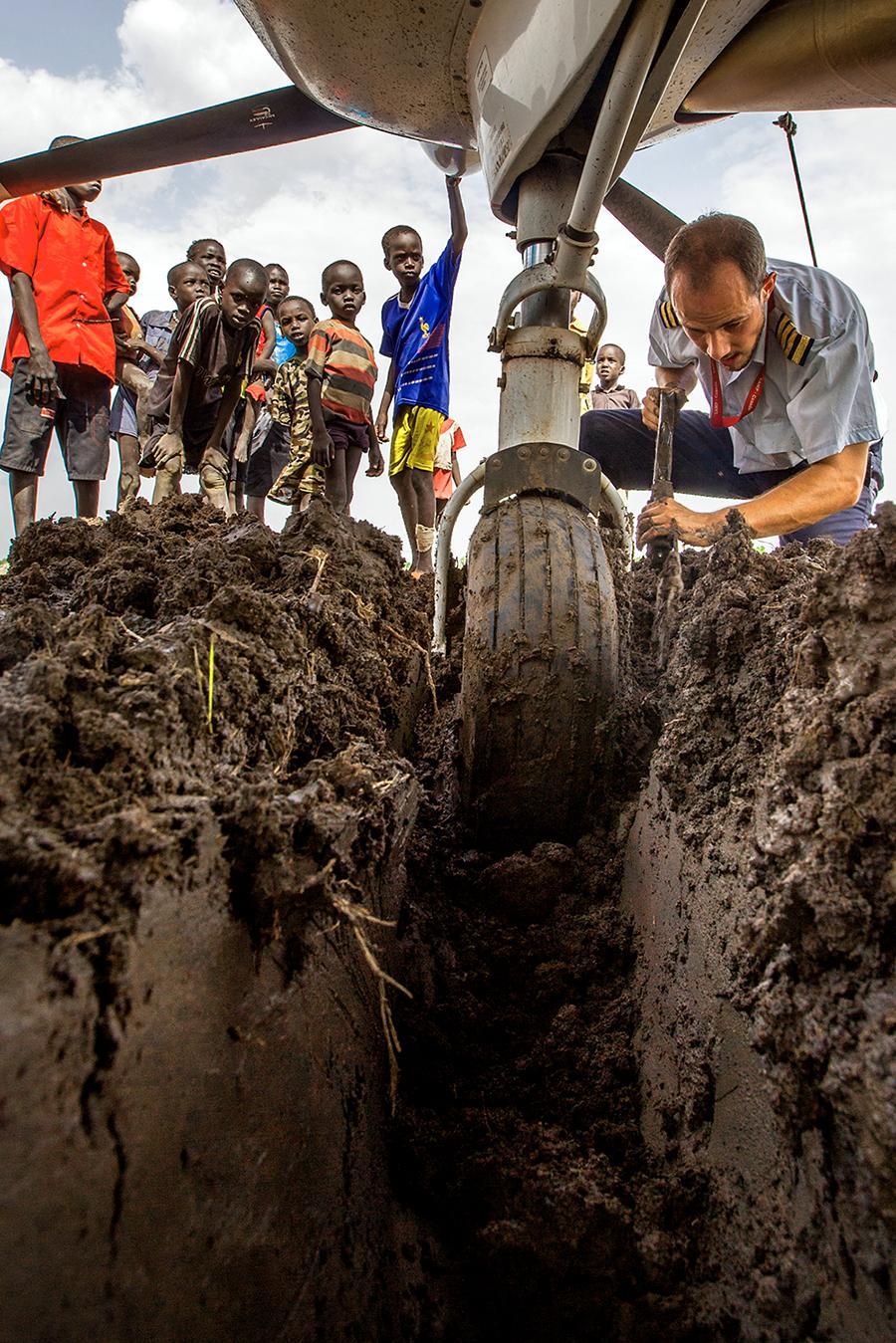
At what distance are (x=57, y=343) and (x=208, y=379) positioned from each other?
86 cm

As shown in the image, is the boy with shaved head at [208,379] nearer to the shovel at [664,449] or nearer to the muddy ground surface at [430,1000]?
the shovel at [664,449]

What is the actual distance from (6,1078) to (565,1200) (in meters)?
0.75

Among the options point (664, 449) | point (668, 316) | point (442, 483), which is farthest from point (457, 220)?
point (442, 483)

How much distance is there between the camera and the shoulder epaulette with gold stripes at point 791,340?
9.07 feet

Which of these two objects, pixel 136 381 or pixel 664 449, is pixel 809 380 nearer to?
pixel 664 449

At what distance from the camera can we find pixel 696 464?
3.58 metres

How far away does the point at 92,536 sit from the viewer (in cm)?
214

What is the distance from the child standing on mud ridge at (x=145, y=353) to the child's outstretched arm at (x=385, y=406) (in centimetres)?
163

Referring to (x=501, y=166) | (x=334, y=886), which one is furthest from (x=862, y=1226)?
(x=501, y=166)

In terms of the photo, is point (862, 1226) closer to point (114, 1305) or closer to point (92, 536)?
point (114, 1305)

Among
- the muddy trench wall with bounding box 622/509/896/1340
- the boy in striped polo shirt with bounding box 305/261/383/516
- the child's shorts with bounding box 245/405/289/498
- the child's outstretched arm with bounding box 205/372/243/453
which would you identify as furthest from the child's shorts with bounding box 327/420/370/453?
the muddy trench wall with bounding box 622/509/896/1340

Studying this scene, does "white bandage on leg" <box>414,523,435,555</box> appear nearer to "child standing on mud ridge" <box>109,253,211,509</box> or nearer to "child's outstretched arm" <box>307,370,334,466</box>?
"child's outstretched arm" <box>307,370,334,466</box>

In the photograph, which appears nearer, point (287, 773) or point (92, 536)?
point (287, 773)

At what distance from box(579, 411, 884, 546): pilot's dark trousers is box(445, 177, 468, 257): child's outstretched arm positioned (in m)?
1.72
